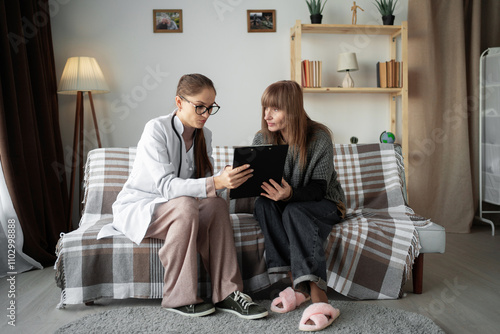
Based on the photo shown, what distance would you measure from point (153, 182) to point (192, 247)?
35 cm

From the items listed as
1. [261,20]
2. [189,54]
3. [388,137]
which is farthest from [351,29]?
[189,54]

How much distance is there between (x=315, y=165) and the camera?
2.02m

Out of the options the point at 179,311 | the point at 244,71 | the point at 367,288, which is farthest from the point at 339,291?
the point at 244,71

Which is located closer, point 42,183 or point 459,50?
point 42,183

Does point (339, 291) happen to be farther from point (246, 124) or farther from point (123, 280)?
point (246, 124)

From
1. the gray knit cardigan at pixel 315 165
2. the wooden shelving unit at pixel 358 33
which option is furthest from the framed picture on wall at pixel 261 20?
the gray knit cardigan at pixel 315 165

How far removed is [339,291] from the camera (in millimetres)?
1939

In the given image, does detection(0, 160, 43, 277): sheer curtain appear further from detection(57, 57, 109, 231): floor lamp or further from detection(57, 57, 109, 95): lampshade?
detection(57, 57, 109, 95): lampshade

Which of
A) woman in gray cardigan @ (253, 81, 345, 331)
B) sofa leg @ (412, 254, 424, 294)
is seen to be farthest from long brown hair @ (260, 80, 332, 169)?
sofa leg @ (412, 254, 424, 294)

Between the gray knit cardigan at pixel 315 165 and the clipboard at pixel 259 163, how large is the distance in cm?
19

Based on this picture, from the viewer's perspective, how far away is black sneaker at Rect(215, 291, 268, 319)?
5.65 ft

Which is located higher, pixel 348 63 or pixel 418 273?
pixel 348 63

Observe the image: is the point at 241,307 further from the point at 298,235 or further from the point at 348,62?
the point at 348,62

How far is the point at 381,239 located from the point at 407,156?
1.61 metres
